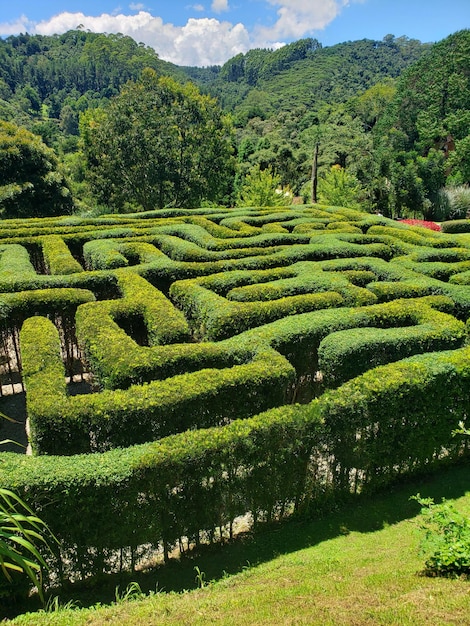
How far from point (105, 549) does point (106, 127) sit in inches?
1348

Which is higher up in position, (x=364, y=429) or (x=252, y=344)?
(x=252, y=344)

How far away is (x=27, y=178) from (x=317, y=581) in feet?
104

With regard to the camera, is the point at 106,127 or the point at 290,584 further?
the point at 106,127

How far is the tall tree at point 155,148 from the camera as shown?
34.6 m

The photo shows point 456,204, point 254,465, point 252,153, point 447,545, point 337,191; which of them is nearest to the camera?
point 447,545

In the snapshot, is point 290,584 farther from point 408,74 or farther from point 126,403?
point 408,74

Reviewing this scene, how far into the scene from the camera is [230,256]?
17.1 meters

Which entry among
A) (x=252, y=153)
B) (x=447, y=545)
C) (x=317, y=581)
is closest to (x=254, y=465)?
(x=317, y=581)

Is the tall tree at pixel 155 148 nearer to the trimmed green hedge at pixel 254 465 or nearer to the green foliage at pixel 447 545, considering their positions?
the trimmed green hedge at pixel 254 465

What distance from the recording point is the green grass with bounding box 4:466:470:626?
464cm

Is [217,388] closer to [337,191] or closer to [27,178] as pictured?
[27,178]

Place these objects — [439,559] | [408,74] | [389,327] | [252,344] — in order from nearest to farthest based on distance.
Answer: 1. [439,559]
2. [252,344]
3. [389,327]
4. [408,74]

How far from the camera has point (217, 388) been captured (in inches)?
332

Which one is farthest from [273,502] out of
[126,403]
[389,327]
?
[389,327]
